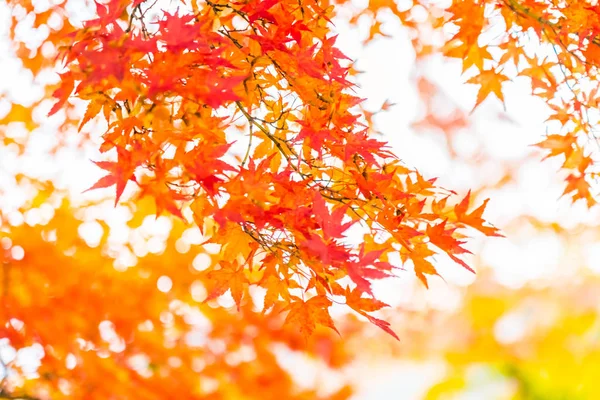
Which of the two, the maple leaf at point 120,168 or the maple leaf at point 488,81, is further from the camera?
the maple leaf at point 488,81

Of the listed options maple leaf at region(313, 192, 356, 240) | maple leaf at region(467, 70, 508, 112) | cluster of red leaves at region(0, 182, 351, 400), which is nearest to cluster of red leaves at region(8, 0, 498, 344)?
maple leaf at region(313, 192, 356, 240)

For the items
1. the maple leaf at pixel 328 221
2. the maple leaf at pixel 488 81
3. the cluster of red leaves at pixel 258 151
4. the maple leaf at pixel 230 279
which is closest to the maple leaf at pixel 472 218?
the cluster of red leaves at pixel 258 151

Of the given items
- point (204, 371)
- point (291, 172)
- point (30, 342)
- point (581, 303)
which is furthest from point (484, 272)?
point (291, 172)

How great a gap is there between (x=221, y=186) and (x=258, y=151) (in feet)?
0.97

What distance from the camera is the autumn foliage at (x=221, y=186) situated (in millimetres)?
1146

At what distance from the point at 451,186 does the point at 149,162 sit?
4.69 meters

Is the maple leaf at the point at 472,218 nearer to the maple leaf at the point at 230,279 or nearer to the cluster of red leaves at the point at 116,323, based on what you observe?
the maple leaf at the point at 230,279

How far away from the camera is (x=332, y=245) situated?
1132 millimetres

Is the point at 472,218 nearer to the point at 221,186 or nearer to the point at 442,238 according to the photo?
the point at 442,238

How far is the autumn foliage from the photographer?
1.15 m

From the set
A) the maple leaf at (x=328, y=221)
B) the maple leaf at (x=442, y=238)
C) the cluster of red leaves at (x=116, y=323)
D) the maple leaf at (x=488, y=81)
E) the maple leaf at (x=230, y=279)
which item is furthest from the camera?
the cluster of red leaves at (x=116, y=323)

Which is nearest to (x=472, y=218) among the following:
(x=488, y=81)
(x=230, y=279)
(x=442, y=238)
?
(x=442, y=238)

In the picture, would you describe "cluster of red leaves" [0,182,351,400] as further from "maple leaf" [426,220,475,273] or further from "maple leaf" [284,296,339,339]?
"maple leaf" [426,220,475,273]

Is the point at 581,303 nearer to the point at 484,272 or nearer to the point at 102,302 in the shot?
the point at 484,272
